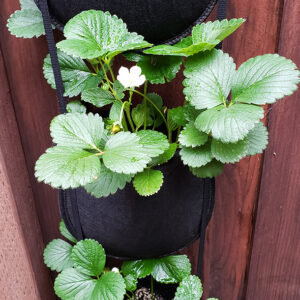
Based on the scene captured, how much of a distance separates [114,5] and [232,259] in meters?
0.75

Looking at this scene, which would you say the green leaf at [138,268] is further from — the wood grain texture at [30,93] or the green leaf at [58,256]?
the wood grain texture at [30,93]

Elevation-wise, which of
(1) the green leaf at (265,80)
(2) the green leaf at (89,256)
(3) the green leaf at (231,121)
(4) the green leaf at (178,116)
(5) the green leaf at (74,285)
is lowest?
(5) the green leaf at (74,285)

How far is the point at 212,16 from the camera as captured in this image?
0.70 metres

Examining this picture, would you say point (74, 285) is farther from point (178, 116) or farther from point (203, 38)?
point (203, 38)

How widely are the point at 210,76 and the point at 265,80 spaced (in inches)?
3.2

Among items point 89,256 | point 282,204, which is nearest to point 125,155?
point 89,256

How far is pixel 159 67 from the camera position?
60 cm

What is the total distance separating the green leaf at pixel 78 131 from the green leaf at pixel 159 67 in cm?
13

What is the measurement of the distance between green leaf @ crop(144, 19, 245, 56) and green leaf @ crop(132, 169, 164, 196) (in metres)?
0.19

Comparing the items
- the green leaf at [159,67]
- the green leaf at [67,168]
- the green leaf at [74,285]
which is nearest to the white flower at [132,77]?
the green leaf at [159,67]

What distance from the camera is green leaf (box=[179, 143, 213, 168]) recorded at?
0.54 meters

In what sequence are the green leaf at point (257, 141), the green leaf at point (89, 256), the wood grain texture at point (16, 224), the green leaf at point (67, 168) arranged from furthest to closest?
1. the wood grain texture at point (16, 224)
2. the green leaf at point (89, 256)
3. the green leaf at point (257, 141)
4. the green leaf at point (67, 168)

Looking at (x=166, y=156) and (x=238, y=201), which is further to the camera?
(x=238, y=201)

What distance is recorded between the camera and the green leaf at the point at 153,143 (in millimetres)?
511
